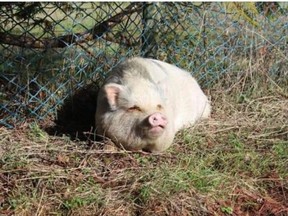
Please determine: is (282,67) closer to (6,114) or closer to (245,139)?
(245,139)

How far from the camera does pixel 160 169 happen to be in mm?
4578

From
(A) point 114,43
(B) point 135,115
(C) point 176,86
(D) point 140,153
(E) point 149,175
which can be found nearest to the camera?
(E) point 149,175

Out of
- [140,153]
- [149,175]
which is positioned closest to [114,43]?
[140,153]

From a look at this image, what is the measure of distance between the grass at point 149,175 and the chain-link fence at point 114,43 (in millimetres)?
441

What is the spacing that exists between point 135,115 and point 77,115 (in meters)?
1.11

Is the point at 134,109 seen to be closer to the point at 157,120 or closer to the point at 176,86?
the point at 157,120

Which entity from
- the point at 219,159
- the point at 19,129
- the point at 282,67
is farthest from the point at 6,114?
the point at 282,67

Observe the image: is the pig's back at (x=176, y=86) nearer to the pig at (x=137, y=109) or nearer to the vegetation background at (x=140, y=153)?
the pig at (x=137, y=109)

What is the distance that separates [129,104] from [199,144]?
2.76 ft

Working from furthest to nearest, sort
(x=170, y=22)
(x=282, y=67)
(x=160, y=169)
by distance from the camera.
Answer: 1. (x=282, y=67)
2. (x=170, y=22)
3. (x=160, y=169)

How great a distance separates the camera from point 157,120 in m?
4.52

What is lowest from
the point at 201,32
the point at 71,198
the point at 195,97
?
the point at 71,198

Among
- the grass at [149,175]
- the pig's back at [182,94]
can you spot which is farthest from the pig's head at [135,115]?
the pig's back at [182,94]

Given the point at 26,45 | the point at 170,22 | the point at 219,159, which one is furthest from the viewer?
the point at 170,22
